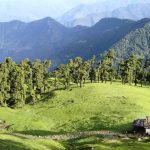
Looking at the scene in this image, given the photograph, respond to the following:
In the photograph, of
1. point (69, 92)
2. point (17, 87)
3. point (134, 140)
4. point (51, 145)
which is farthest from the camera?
point (69, 92)

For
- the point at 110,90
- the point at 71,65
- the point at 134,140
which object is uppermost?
the point at 71,65

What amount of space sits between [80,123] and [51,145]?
34.2 meters

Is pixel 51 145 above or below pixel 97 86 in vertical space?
below

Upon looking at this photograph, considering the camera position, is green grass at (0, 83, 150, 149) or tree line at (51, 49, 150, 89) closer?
green grass at (0, 83, 150, 149)

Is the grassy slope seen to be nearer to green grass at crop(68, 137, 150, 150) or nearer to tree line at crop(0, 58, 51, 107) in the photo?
tree line at crop(0, 58, 51, 107)

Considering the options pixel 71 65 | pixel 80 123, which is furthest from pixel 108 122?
pixel 71 65

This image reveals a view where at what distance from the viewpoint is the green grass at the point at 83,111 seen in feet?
388

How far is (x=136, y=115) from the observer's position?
124 meters

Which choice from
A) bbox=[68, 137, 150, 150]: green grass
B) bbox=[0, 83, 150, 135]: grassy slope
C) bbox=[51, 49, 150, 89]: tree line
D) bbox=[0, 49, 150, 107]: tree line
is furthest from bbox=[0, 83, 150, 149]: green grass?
bbox=[51, 49, 150, 89]: tree line

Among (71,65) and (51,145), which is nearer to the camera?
(51,145)

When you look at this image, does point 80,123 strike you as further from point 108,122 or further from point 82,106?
point 82,106

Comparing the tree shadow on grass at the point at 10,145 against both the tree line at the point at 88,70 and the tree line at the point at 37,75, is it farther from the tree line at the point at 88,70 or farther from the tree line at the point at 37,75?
the tree line at the point at 88,70

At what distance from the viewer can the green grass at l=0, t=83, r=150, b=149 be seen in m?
118

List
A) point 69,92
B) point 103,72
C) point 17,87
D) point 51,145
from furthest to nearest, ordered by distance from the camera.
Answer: point 103,72 → point 69,92 → point 17,87 → point 51,145
